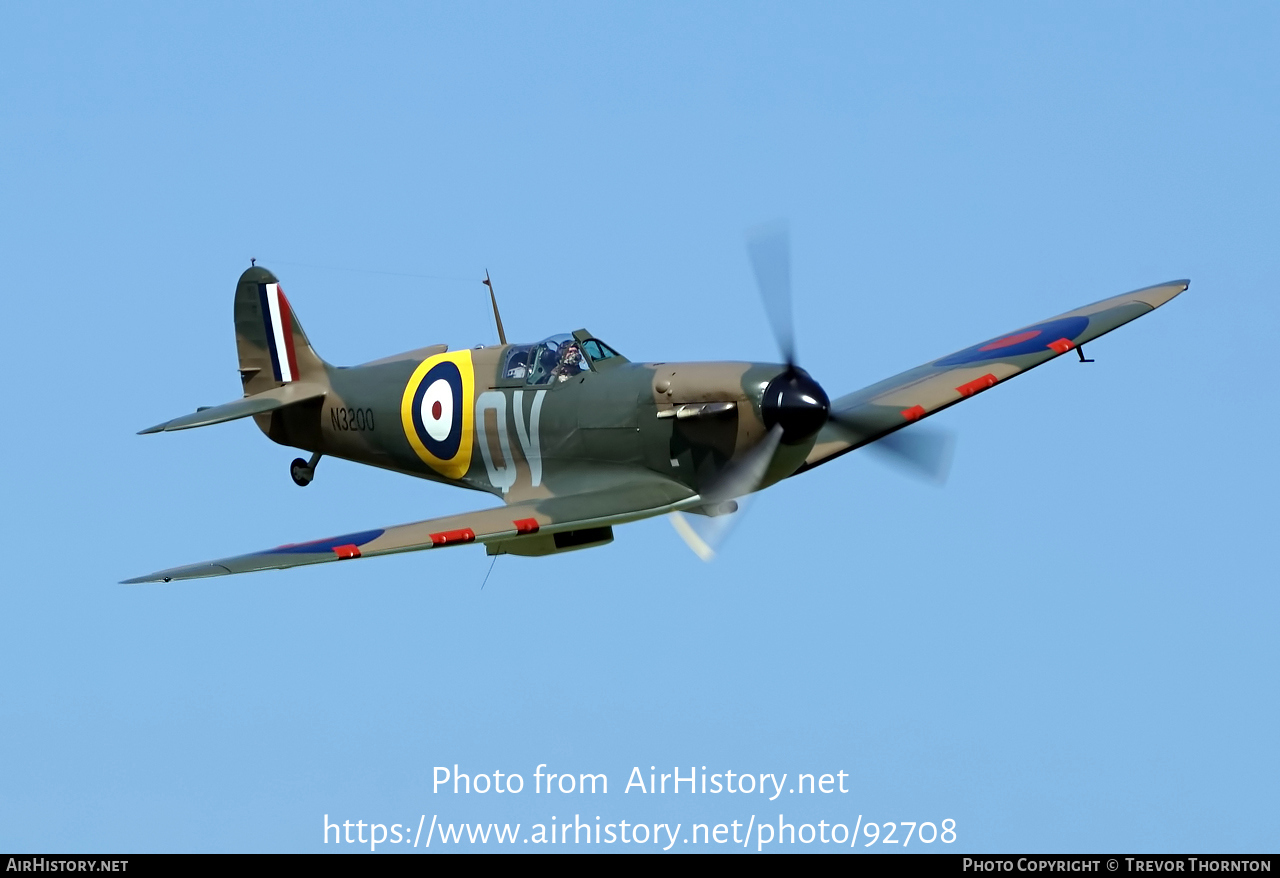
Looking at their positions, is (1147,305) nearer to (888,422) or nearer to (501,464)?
(888,422)

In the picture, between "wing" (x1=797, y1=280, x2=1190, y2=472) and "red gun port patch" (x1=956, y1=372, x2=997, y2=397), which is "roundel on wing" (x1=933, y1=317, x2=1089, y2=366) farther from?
"red gun port patch" (x1=956, y1=372, x2=997, y2=397)

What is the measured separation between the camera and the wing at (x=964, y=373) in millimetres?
21500

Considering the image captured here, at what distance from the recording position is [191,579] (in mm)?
18531

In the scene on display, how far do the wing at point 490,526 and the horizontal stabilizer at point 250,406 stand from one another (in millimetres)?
4759

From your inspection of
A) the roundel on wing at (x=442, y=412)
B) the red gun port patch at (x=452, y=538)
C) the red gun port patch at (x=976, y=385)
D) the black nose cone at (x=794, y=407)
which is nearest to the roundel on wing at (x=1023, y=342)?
the red gun port patch at (x=976, y=385)

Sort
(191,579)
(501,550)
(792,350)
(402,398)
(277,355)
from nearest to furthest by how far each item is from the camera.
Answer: (191,579) → (792,350) → (501,550) → (402,398) → (277,355)

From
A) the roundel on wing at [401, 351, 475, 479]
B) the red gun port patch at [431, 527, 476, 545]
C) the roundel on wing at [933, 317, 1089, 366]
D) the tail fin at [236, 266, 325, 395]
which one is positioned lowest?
the red gun port patch at [431, 527, 476, 545]

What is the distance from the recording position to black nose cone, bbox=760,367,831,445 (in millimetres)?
19688

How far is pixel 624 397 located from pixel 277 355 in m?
6.39

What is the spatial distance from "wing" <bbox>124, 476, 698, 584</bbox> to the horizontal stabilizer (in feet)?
15.6

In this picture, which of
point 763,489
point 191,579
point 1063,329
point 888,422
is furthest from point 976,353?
point 191,579

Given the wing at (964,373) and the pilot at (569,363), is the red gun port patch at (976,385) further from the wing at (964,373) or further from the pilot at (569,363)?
the pilot at (569,363)

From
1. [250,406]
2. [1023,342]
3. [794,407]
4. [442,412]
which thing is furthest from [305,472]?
[1023,342]

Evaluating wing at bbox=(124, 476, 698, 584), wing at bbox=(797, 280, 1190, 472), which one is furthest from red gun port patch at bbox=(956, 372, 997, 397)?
wing at bbox=(124, 476, 698, 584)
